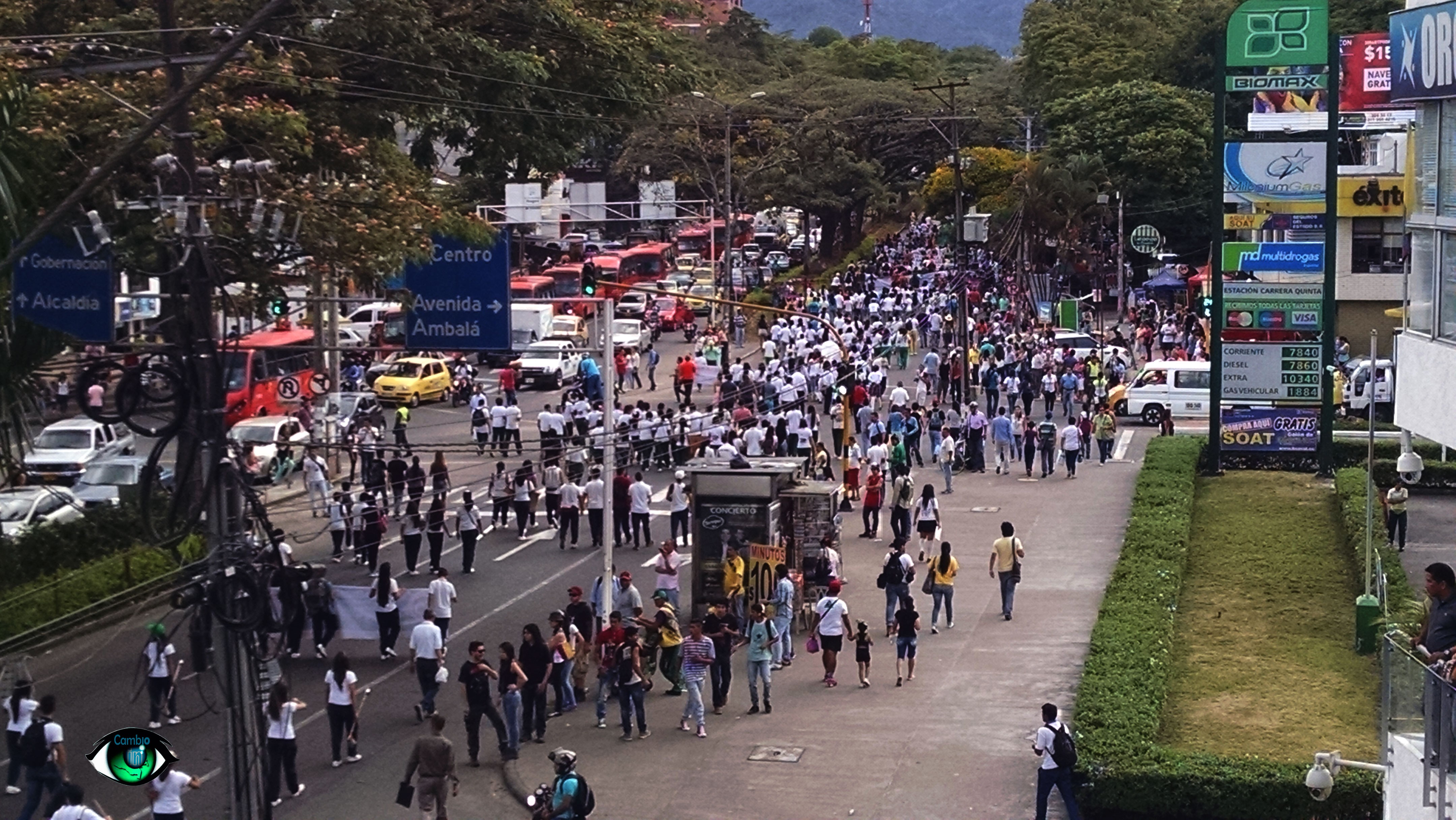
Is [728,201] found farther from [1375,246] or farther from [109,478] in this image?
[109,478]

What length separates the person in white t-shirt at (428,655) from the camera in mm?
18734

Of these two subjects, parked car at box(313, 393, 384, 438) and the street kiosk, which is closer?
the street kiosk

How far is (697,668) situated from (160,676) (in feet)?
17.7

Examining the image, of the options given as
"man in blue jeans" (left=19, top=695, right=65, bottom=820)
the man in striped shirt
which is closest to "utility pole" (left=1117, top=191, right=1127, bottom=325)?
the man in striped shirt

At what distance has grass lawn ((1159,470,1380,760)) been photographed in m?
18.4

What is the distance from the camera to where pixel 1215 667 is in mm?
20812

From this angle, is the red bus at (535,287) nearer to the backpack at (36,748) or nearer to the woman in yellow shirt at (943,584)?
the woman in yellow shirt at (943,584)

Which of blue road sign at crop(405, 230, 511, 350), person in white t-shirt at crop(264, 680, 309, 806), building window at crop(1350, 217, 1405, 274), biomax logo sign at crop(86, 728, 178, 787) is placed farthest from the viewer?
building window at crop(1350, 217, 1405, 274)

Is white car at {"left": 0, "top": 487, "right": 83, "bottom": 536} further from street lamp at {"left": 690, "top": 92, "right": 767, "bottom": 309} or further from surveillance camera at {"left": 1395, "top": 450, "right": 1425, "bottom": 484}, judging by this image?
street lamp at {"left": 690, "top": 92, "right": 767, "bottom": 309}

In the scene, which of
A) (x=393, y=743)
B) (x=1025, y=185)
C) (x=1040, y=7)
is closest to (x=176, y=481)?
(x=393, y=743)

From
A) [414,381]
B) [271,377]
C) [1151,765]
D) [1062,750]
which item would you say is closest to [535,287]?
[414,381]

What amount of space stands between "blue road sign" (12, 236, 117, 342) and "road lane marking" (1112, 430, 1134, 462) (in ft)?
70.1

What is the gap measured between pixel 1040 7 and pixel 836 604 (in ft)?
266

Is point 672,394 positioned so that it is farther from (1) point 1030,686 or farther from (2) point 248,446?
(1) point 1030,686
